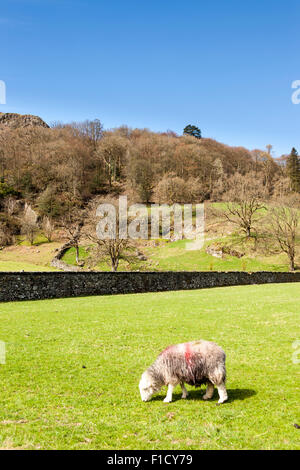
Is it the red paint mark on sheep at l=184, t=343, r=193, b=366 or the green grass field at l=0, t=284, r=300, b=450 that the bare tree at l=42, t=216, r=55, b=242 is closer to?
the green grass field at l=0, t=284, r=300, b=450

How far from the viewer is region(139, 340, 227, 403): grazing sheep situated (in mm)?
7328

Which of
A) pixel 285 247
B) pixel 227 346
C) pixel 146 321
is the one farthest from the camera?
pixel 285 247

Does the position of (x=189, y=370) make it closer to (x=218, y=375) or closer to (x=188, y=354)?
(x=188, y=354)

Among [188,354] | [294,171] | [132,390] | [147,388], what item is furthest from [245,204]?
[147,388]

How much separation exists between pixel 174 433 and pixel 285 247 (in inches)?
2442

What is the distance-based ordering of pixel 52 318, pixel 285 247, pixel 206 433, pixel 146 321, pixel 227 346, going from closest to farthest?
pixel 206 433
pixel 227 346
pixel 146 321
pixel 52 318
pixel 285 247

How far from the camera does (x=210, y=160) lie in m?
110

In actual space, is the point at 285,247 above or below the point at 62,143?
below

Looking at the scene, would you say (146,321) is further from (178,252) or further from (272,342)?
(178,252)

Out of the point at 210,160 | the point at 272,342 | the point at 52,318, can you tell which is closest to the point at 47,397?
the point at 272,342

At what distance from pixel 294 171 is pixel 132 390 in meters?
103

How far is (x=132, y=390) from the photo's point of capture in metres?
8.58

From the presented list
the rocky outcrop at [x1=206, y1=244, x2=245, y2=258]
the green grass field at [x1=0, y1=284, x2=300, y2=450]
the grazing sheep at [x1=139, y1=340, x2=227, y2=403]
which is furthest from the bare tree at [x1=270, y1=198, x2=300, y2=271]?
the grazing sheep at [x1=139, y1=340, x2=227, y2=403]

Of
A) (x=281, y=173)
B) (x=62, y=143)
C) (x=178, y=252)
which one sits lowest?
(x=178, y=252)
